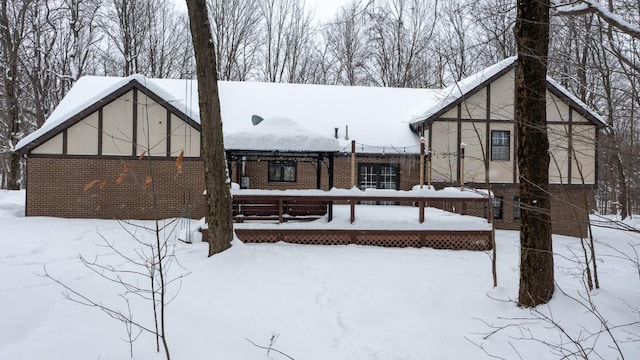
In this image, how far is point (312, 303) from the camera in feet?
20.0

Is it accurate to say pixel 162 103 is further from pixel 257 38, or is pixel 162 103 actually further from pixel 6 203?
pixel 257 38

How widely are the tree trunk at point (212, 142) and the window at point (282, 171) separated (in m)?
8.99

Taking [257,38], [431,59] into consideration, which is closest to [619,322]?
[431,59]

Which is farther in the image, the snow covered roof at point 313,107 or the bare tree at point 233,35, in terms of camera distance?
the bare tree at point 233,35

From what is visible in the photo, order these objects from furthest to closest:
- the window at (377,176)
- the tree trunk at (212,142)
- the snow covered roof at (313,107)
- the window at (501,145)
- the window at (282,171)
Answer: the window at (377,176)
the window at (501,145)
the window at (282,171)
the snow covered roof at (313,107)
the tree trunk at (212,142)

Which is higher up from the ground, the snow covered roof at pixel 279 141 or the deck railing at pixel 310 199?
the snow covered roof at pixel 279 141

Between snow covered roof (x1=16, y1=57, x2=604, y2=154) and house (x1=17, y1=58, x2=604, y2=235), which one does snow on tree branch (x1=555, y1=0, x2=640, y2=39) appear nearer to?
house (x1=17, y1=58, x2=604, y2=235)

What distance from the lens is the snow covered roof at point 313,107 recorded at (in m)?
16.8

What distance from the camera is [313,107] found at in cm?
1897

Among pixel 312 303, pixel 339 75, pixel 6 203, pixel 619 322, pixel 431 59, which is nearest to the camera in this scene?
pixel 619 322

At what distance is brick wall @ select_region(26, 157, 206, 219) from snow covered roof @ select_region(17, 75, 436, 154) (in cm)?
148

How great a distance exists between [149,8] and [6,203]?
1772 centimetres

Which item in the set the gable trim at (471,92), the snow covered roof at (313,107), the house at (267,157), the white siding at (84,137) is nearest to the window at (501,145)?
the house at (267,157)

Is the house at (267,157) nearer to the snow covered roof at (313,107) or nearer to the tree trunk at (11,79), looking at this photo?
the snow covered roof at (313,107)
